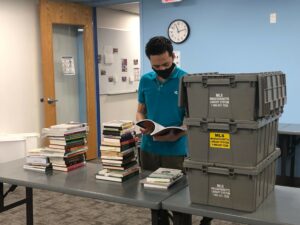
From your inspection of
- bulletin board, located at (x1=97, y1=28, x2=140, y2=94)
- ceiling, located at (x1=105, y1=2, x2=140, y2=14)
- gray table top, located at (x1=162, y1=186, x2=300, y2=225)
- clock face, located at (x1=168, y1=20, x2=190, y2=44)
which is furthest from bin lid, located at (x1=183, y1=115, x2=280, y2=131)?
ceiling, located at (x1=105, y1=2, x2=140, y2=14)

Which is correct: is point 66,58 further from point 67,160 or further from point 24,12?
point 67,160

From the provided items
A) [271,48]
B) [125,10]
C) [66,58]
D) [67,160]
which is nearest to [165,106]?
[67,160]

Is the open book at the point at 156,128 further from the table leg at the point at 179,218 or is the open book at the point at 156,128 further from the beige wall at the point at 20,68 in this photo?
the beige wall at the point at 20,68

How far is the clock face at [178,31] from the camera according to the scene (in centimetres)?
480

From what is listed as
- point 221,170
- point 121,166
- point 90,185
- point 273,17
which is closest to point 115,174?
point 121,166

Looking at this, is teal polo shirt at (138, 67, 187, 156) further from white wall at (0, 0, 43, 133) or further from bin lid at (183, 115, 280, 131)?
white wall at (0, 0, 43, 133)

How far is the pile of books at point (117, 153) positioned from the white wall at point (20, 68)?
9.16 ft

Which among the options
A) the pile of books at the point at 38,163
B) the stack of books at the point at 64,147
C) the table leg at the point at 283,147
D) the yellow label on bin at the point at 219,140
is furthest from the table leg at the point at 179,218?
the table leg at the point at 283,147

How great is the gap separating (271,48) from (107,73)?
8.74 ft

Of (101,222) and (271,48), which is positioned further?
(271,48)

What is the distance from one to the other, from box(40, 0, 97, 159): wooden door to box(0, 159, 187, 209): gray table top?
245 centimetres

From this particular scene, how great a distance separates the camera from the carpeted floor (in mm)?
3383

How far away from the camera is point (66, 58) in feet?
17.5

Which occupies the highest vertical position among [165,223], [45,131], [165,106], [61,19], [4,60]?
[61,19]
